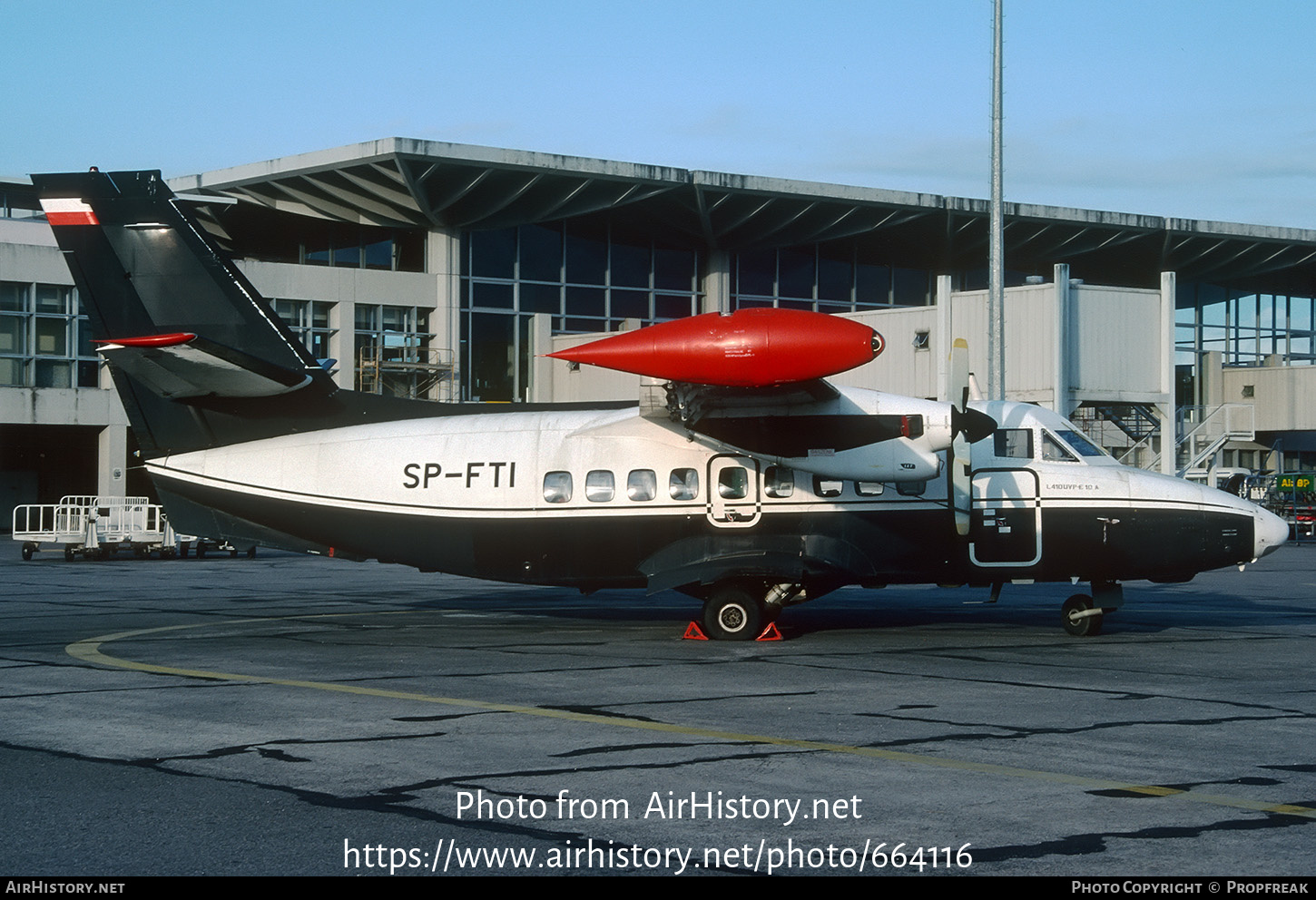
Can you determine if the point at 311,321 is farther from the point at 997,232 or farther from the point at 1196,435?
the point at 1196,435

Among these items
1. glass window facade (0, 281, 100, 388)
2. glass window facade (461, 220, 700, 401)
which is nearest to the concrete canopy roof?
glass window facade (461, 220, 700, 401)

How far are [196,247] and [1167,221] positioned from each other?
163 feet

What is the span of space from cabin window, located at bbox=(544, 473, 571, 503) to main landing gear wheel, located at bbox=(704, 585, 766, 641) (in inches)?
100

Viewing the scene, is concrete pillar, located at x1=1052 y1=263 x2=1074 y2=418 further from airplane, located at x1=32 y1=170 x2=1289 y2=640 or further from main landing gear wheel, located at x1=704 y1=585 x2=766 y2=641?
main landing gear wheel, located at x1=704 y1=585 x2=766 y2=641

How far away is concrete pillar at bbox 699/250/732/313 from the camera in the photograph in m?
54.8

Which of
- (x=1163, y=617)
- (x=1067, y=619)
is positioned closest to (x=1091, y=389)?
(x=1163, y=617)

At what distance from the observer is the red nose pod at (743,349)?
45.9 ft

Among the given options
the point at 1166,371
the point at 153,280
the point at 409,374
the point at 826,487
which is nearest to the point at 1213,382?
the point at 1166,371

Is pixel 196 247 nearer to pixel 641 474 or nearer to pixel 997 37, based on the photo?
pixel 641 474

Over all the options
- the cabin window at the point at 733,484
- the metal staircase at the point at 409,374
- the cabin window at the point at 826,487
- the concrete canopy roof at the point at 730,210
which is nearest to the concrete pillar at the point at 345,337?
the metal staircase at the point at 409,374

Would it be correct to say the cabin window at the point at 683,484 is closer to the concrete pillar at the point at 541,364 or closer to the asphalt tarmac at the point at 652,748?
the asphalt tarmac at the point at 652,748

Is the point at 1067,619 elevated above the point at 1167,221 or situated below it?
below

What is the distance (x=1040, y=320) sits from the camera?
38.8m

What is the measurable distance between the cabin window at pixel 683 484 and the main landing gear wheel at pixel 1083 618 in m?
5.43
